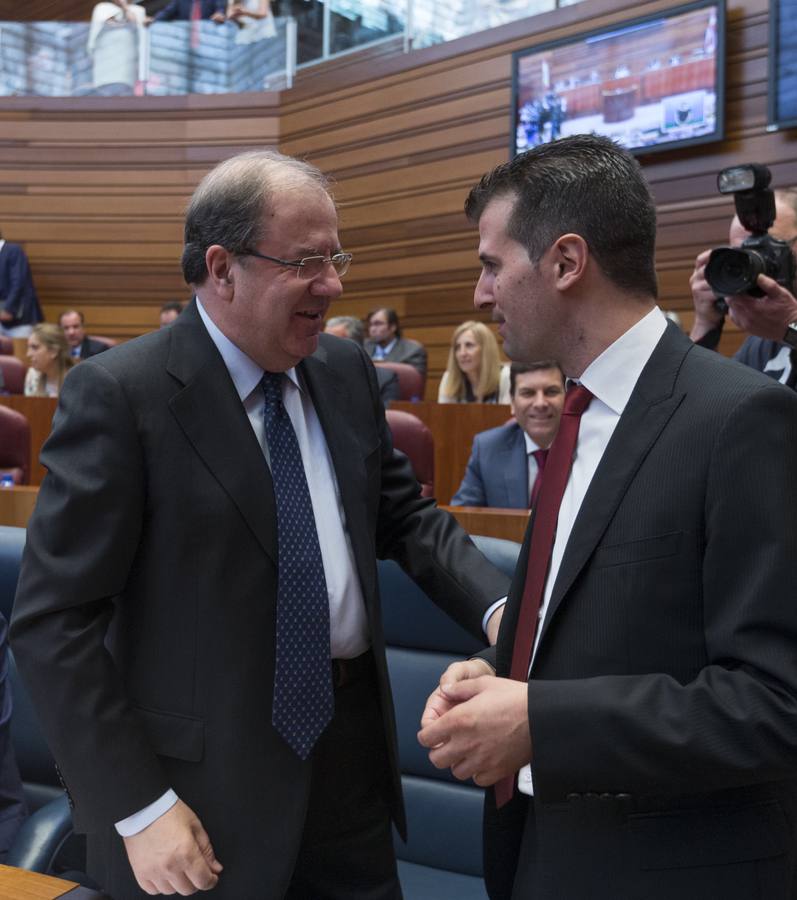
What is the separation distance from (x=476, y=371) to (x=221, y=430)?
4.08 m

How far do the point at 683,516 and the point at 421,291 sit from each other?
7.07 meters

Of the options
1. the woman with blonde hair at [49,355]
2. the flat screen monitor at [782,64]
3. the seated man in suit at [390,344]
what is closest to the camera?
the flat screen monitor at [782,64]

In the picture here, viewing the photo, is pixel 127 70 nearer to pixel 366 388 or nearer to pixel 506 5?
pixel 506 5

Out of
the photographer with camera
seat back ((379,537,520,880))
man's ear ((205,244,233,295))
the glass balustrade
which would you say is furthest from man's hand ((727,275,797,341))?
the glass balustrade

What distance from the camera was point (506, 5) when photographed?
23.2ft

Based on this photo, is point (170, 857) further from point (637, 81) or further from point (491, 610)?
point (637, 81)

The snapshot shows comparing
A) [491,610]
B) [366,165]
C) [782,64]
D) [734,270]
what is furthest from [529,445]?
[366,165]

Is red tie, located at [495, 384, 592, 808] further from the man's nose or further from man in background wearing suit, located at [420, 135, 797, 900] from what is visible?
the man's nose

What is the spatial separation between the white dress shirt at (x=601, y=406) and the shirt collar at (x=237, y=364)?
1.52 ft

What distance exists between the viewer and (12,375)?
618cm

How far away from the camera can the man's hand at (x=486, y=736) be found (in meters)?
0.91

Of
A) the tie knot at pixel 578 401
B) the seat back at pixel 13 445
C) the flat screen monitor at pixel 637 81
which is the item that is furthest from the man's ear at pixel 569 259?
the flat screen monitor at pixel 637 81

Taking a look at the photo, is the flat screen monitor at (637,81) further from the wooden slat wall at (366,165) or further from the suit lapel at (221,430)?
the suit lapel at (221,430)

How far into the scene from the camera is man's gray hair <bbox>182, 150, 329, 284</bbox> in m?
1.29
